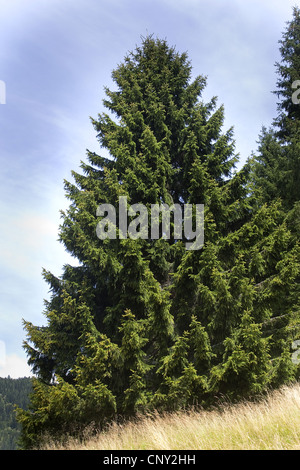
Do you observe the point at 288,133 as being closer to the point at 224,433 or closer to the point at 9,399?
the point at 224,433

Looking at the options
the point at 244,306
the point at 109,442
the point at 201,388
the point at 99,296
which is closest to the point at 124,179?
the point at 99,296

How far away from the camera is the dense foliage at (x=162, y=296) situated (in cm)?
763

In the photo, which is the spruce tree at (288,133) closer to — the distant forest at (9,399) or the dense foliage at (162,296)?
the dense foliage at (162,296)

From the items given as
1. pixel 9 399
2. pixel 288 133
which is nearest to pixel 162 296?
pixel 288 133

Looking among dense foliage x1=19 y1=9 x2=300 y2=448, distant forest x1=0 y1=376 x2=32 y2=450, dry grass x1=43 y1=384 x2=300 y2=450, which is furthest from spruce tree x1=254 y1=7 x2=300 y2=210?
distant forest x1=0 y1=376 x2=32 y2=450

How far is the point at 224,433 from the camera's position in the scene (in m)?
5.50

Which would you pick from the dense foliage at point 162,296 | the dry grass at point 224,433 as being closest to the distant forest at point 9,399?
the dense foliage at point 162,296

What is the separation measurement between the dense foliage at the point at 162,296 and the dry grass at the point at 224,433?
0.83m

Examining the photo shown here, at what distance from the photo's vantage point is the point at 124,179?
1021 cm

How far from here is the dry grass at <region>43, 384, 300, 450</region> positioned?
4.97 m

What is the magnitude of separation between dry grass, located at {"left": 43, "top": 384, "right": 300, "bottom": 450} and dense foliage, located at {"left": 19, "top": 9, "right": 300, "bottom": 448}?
32.8 inches

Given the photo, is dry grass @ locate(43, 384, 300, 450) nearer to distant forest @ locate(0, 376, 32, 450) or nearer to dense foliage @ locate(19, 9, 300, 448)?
dense foliage @ locate(19, 9, 300, 448)
